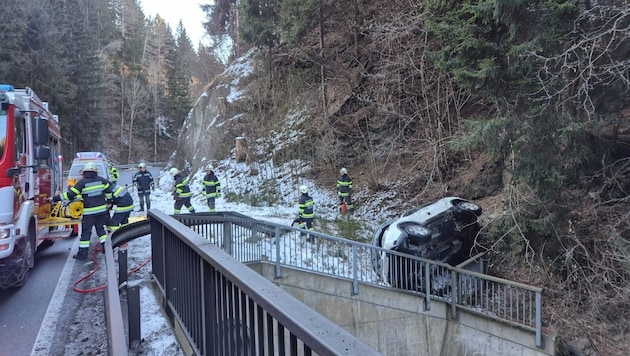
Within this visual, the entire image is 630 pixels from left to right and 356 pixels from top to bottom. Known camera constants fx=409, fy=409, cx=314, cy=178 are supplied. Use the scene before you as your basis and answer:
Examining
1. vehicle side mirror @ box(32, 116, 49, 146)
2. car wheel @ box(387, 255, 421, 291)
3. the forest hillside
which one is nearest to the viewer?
vehicle side mirror @ box(32, 116, 49, 146)

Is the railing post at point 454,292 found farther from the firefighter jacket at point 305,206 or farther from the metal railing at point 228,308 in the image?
the metal railing at point 228,308

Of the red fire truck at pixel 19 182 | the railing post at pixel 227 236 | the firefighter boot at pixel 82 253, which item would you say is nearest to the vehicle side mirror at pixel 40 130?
the red fire truck at pixel 19 182

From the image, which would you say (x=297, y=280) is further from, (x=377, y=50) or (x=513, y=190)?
(x=377, y=50)

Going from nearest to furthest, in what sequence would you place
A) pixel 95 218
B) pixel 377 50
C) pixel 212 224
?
pixel 95 218 → pixel 212 224 → pixel 377 50

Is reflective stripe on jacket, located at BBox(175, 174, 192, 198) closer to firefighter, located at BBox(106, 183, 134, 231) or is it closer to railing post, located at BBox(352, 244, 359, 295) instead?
firefighter, located at BBox(106, 183, 134, 231)

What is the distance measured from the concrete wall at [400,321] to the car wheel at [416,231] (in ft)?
4.34

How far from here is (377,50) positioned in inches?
625

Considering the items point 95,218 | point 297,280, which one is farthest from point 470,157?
point 95,218

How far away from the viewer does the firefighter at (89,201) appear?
23.9 feet

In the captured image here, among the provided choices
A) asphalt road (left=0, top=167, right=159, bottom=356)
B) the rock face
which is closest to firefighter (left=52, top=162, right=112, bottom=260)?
asphalt road (left=0, top=167, right=159, bottom=356)

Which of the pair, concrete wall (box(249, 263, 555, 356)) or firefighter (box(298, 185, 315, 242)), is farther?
firefighter (box(298, 185, 315, 242))

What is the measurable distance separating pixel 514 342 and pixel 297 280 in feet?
15.9

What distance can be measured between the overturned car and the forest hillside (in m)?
0.60

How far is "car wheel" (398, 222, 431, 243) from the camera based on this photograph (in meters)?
9.75
